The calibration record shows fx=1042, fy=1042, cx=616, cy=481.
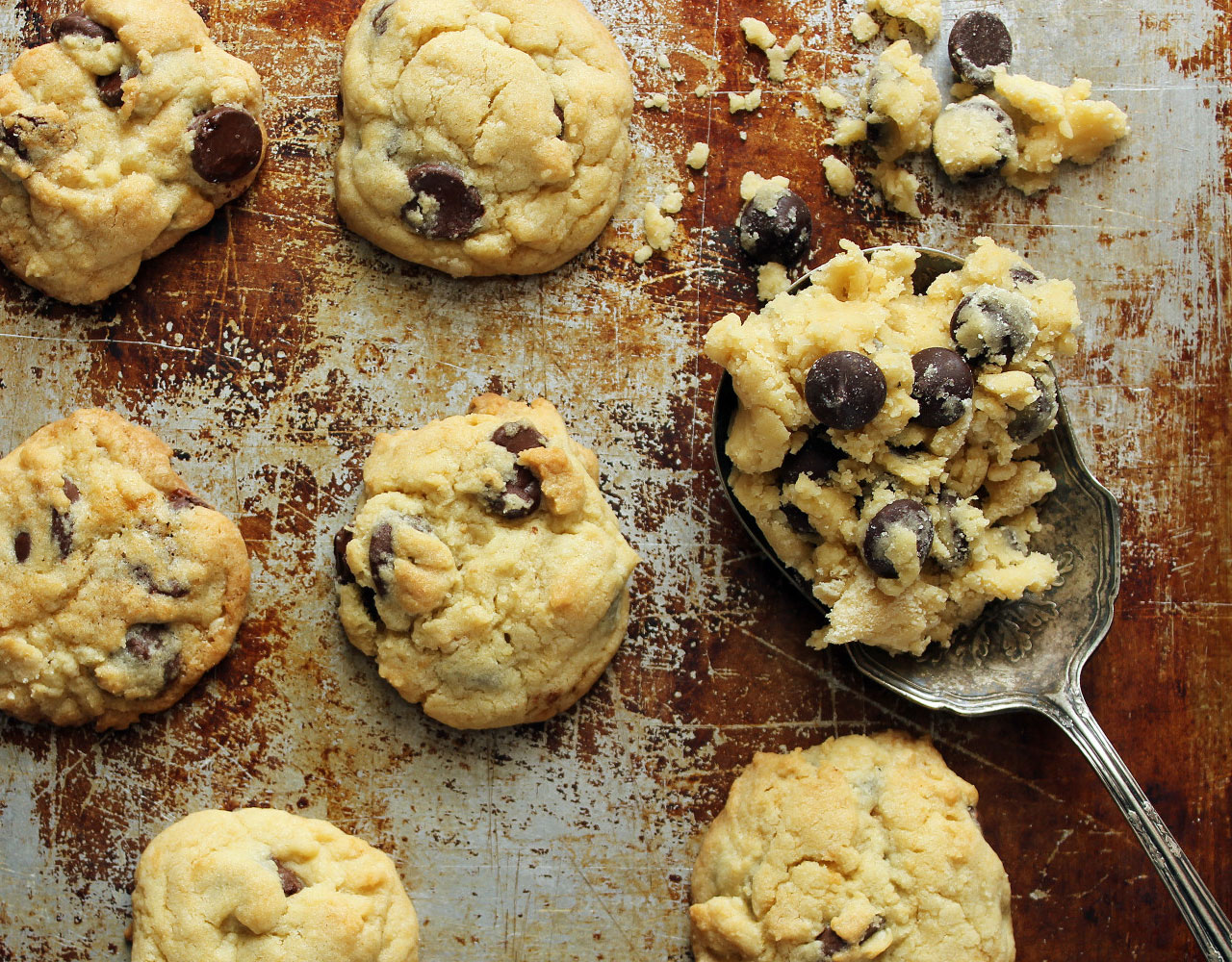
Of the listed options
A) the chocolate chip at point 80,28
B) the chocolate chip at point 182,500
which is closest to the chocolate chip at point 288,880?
the chocolate chip at point 182,500

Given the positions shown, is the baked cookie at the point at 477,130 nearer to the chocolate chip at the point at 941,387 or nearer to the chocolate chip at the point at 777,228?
the chocolate chip at the point at 777,228

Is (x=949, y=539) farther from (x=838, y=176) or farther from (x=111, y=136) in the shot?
(x=111, y=136)

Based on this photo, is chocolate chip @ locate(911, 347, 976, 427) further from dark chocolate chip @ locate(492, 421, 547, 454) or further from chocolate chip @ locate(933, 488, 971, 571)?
dark chocolate chip @ locate(492, 421, 547, 454)

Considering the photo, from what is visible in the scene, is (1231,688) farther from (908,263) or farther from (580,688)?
(580,688)

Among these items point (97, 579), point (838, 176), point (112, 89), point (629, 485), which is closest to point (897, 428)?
point (629, 485)

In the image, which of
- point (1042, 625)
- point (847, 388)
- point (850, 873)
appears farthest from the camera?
point (1042, 625)

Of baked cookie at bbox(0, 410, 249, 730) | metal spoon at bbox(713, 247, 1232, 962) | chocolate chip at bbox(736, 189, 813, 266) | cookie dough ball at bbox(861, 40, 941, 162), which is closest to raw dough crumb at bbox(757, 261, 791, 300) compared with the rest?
chocolate chip at bbox(736, 189, 813, 266)

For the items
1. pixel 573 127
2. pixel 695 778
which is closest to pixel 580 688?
pixel 695 778
